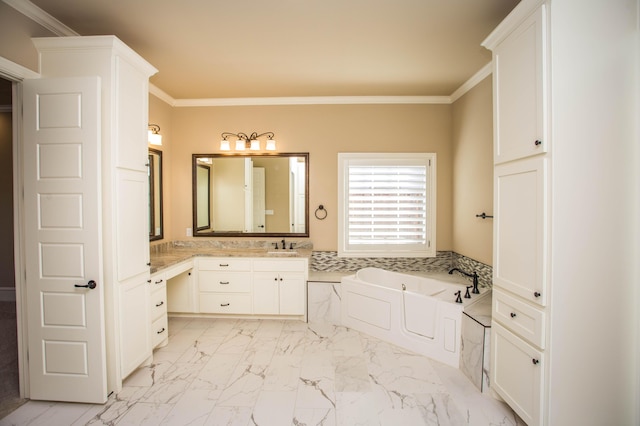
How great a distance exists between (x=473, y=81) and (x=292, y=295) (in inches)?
124

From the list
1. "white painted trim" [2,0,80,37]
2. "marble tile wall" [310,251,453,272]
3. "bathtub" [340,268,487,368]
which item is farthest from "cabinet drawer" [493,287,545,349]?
"white painted trim" [2,0,80,37]

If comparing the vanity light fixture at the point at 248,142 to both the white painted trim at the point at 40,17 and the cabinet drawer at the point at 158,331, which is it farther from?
the cabinet drawer at the point at 158,331

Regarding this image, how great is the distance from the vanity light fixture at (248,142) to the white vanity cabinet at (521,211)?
263 cm

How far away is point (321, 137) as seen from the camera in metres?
4.18

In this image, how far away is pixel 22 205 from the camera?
7.24 feet

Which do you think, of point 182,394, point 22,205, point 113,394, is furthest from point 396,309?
point 22,205

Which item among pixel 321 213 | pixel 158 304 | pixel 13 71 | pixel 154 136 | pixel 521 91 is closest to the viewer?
pixel 521 91

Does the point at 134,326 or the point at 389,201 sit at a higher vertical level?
the point at 389,201

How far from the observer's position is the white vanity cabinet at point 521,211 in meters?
1.77

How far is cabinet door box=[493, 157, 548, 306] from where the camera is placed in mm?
1780

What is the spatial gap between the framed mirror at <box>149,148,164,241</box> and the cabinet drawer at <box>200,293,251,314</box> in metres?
0.98

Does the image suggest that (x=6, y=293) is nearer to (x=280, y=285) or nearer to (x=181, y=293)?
(x=181, y=293)

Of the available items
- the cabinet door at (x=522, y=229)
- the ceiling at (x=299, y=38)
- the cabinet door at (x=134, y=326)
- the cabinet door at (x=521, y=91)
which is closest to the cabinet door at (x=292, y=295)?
the cabinet door at (x=134, y=326)

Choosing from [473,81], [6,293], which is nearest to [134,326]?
[6,293]
